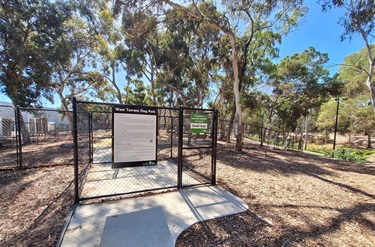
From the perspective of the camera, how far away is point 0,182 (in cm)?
393

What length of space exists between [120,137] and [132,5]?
6.92 metres

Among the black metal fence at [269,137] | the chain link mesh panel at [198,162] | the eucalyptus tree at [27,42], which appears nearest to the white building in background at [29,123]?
the eucalyptus tree at [27,42]

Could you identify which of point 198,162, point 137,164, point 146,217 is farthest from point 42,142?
point 146,217

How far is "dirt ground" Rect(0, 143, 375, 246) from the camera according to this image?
2.18 meters

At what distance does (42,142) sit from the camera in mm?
11742

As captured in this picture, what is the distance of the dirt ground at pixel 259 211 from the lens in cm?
218

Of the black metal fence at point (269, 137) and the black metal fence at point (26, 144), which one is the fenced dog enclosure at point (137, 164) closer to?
the black metal fence at point (26, 144)

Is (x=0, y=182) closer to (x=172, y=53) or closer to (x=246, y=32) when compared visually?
(x=172, y=53)

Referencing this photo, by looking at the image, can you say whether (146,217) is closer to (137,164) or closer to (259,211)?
(137,164)

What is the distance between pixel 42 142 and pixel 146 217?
Answer: 1317cm

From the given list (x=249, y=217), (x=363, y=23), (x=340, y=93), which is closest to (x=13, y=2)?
(x=249, y=217)

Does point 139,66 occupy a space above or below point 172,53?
below

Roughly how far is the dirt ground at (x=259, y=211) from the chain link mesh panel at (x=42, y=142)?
4.58 ft

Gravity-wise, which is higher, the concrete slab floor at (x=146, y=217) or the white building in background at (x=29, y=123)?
the white building in background at (x=29, y=123)
